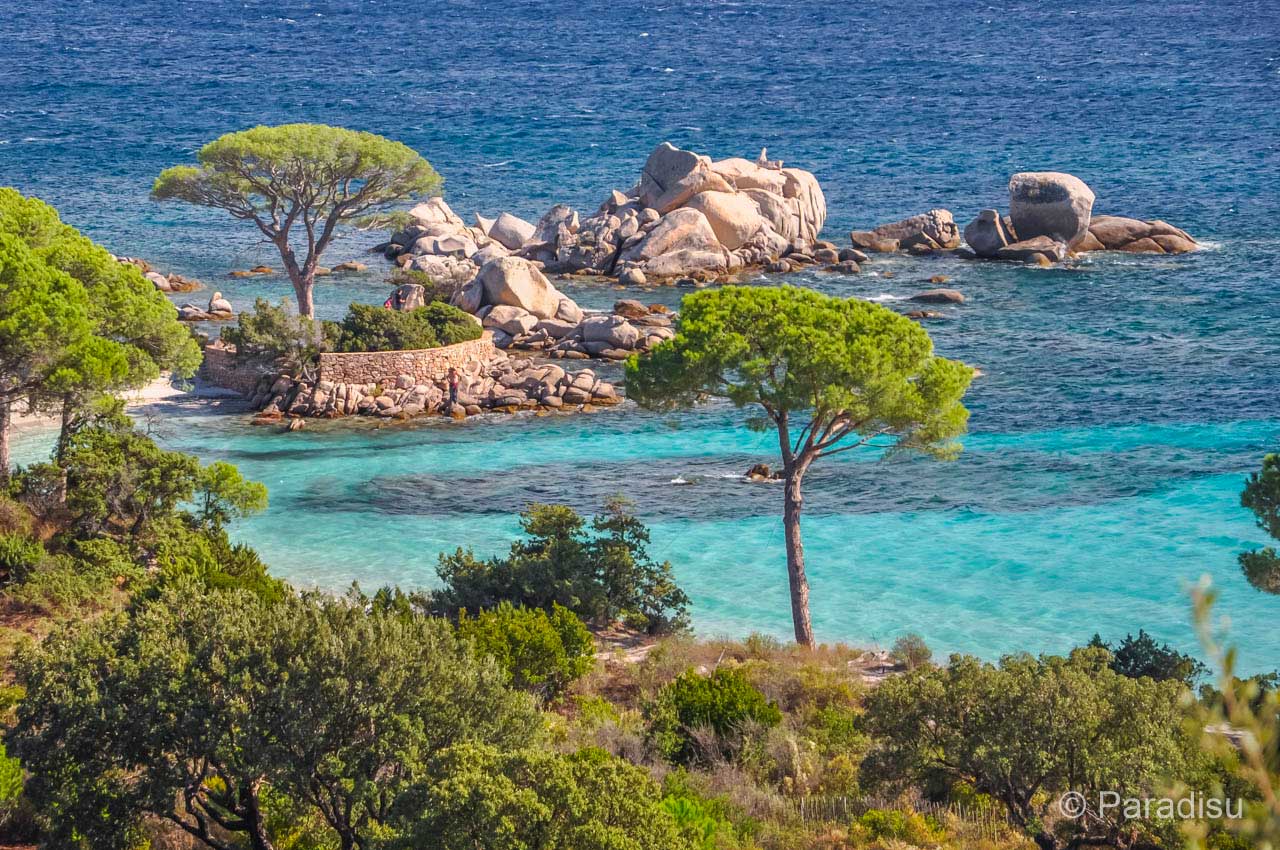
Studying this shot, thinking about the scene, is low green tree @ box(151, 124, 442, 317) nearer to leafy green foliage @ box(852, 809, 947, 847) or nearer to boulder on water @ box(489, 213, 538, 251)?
boulder on water @ box(489, 213, 538, 251)

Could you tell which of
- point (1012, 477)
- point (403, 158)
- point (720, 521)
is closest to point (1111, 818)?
point (720, 521)

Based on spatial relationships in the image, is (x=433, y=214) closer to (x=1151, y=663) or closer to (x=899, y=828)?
(x=1151, y=663)

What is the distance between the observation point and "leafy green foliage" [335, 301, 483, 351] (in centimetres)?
5250

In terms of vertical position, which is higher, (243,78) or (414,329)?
(243,78)

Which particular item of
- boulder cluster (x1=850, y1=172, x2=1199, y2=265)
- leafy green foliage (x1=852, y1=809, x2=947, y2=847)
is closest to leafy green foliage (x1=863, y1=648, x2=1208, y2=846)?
leafy green foliage (x1=852, y1=809, x2=947, y2=847)

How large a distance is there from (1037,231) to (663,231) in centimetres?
2252

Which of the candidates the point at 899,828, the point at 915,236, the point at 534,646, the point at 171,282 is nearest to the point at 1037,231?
the point at 915,236

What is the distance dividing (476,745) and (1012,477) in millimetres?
31762

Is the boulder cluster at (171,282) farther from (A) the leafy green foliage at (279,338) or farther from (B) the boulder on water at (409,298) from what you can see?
(A) the leafy green foliage at (279,338)

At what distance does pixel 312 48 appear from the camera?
611 ft

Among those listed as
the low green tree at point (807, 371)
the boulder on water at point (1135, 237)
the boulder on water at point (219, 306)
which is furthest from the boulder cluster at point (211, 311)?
the boulder on water at point (1135, 237)

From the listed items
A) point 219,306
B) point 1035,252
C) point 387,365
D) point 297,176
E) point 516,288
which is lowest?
point 387,365

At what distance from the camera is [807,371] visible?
Answer: 29172 millimetres

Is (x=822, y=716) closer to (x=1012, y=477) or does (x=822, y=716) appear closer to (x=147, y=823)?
(x=147, y=823)
